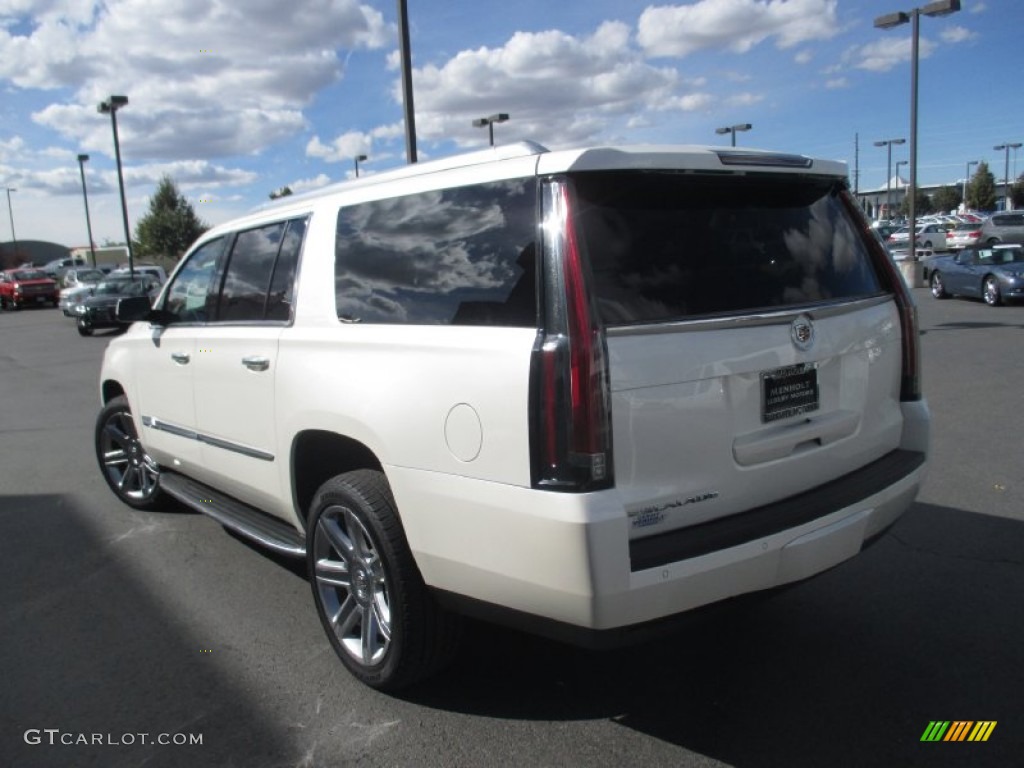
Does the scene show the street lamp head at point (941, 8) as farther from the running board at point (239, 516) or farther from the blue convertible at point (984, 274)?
the running board at point (239, 516)

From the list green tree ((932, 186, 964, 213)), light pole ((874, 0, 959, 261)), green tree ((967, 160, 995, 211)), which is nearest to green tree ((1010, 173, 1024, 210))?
green tree ((967, 160, 995, 211))

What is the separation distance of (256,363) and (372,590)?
1.23 meters

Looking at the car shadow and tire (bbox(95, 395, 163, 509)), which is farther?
tire (bbox(95, 395, 163, 509))

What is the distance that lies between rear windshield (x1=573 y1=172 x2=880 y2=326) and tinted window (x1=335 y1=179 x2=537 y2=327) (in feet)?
0.79

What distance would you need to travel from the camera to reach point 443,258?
2992 millimetres

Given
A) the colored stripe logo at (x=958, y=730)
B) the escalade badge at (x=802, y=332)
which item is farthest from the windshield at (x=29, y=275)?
the colored stripe logo at (x=958, y=730)

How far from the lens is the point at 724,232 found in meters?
2.93

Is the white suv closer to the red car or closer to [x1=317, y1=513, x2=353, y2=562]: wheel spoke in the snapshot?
[x1=317, y1=513, x2=353, y2=562]: wheel spoke

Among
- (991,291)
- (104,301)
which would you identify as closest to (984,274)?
(991,291)

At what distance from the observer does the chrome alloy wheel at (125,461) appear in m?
5.66

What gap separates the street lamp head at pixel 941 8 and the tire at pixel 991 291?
6.99 meters

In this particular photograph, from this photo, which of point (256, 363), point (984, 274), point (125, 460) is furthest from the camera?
point (984, 274)

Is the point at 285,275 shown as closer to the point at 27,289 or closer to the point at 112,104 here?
the point at 112,104

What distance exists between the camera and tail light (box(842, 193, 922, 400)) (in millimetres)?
3449
